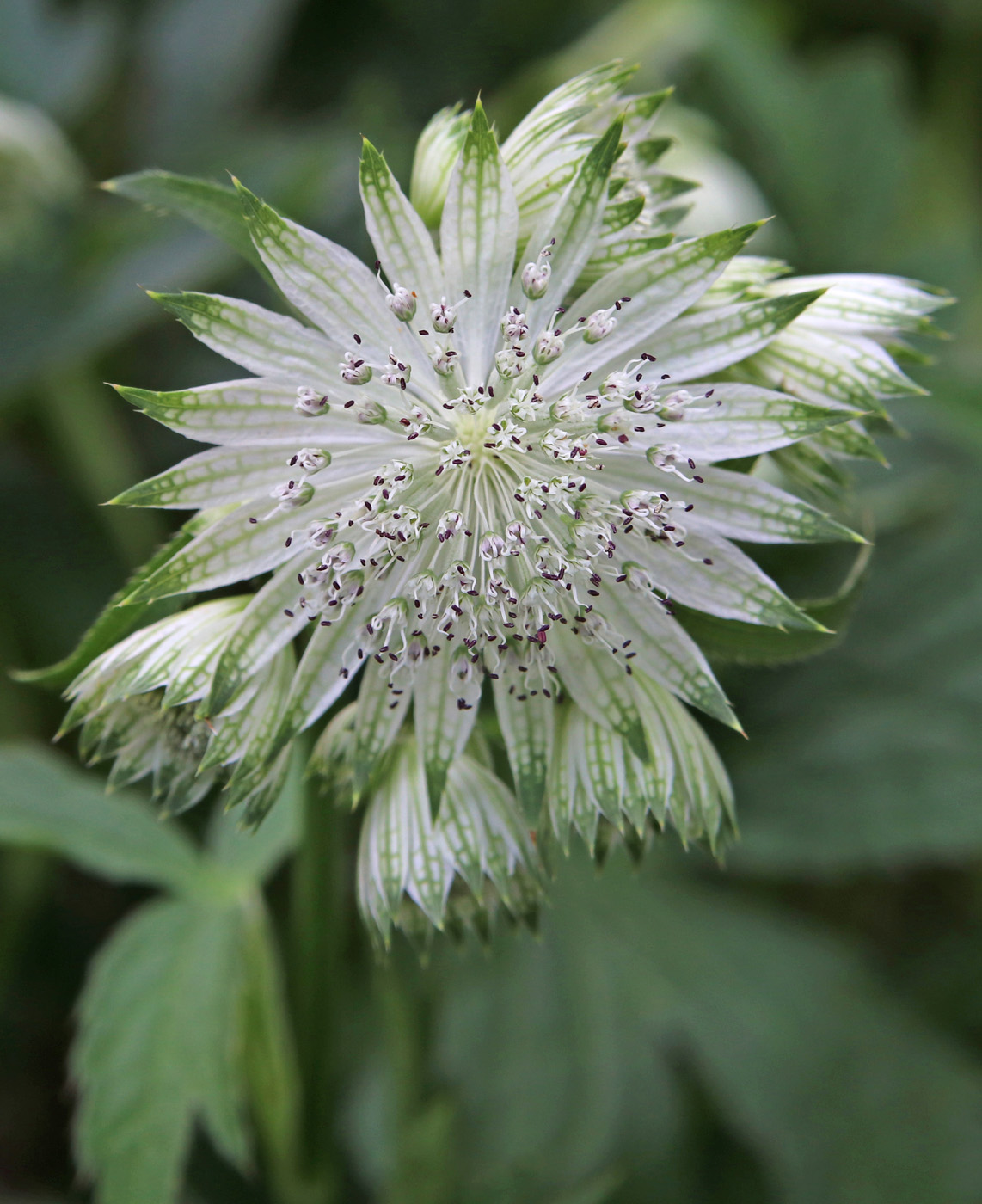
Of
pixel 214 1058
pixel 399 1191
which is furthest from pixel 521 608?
pixel 399 1191

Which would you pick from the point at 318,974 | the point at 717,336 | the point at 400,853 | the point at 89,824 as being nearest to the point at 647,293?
the point at 717,336

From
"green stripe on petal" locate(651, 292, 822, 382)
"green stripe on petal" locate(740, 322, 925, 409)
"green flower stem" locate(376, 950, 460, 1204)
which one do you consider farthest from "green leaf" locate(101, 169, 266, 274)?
"green flower stem" locate(376, 950, 460, 1204)

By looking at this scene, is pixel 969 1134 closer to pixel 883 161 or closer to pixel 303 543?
pixel 303 543

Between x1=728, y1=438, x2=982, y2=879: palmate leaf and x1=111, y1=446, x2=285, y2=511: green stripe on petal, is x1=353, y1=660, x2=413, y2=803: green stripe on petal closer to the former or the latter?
x1=111, y1=446, x2=285, y2=511: green stripe on petal

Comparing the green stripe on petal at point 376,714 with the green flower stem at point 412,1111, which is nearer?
the green stripe on petal at point 376,714

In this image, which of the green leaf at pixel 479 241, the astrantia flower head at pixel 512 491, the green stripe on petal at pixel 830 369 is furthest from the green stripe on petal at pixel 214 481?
the green stripe on petal at pixel 830 369

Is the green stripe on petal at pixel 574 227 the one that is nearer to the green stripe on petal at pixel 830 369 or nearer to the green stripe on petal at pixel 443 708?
the green stripe on petal at pixel 830 369
